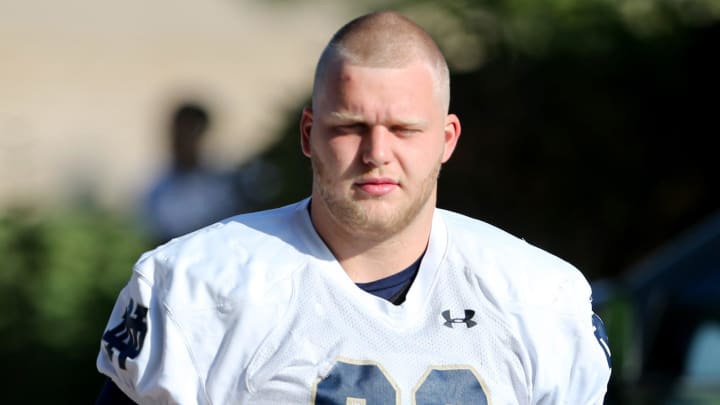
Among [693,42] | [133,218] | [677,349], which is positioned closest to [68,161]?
[133,218]

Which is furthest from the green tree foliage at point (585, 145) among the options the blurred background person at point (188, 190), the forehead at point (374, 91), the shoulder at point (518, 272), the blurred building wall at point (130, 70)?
the blurred building wall at point (130, 70)

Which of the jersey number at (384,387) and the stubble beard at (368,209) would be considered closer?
the jersey number at (384,387)

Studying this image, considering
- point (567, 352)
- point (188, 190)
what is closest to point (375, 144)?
point (567, 352)

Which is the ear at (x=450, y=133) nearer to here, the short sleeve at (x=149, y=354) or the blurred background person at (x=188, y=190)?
the short sleeve at (x=149, y=354)

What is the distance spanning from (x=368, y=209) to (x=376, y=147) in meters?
0.16

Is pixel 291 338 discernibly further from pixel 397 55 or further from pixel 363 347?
pixel 397 55

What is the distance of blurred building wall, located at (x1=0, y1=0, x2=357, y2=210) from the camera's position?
1881 centimetres

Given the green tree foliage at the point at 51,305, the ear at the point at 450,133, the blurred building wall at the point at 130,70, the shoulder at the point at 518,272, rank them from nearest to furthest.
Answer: the shoulder at the point at 518,272 < the ear at the point at 450,133 < the green tree foliage at the point at 51,305 < the blurred building wall at the point at 130,70

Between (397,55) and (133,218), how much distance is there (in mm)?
5758

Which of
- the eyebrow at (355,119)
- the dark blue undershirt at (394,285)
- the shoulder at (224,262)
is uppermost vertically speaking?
the eyebrow at (355,119)

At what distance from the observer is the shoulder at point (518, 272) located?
151 inches

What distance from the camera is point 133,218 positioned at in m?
9.32

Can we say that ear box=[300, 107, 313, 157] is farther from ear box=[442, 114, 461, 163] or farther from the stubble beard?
ear box=[442, 114, 461, 163]

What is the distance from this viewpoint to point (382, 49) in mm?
3777
